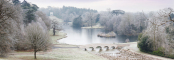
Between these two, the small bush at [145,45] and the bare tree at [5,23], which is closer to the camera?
the bare tree at [5,23]

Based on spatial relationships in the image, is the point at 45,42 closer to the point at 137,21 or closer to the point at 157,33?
the point at 157,33

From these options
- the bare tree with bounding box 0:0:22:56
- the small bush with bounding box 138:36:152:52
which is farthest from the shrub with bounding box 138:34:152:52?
the bare tree with bounding box 0:0:22:56

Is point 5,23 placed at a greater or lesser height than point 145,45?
greater

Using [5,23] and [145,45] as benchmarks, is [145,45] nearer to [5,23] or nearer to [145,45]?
[145,45]

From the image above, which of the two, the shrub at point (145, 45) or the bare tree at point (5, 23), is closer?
the bare tree at point (5, 23)

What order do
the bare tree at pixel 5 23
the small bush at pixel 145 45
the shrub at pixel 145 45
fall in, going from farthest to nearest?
the small bush at pixel 145 45 → the shrub at pixel 145 45 → the bare tree at pixel 5 23

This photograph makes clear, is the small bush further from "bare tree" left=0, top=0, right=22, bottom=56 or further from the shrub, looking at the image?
"bare tree" left=0, top=0, right=22, bottom=56

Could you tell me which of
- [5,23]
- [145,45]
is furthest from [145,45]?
[5,23]

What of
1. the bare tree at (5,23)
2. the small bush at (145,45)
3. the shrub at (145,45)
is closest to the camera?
the bare tree at (5,23)

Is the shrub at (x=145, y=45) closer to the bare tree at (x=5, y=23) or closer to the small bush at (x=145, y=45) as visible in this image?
the small bush at (x=145, y=45)

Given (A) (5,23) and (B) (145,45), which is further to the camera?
(B) (145,45)

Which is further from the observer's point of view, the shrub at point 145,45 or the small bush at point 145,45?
the small bush at point 145,45

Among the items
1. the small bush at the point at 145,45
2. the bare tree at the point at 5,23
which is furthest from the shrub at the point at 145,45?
the bare tree at the point at 5,23

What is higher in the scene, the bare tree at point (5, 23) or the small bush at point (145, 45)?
the bare tree at point (5, 23)
